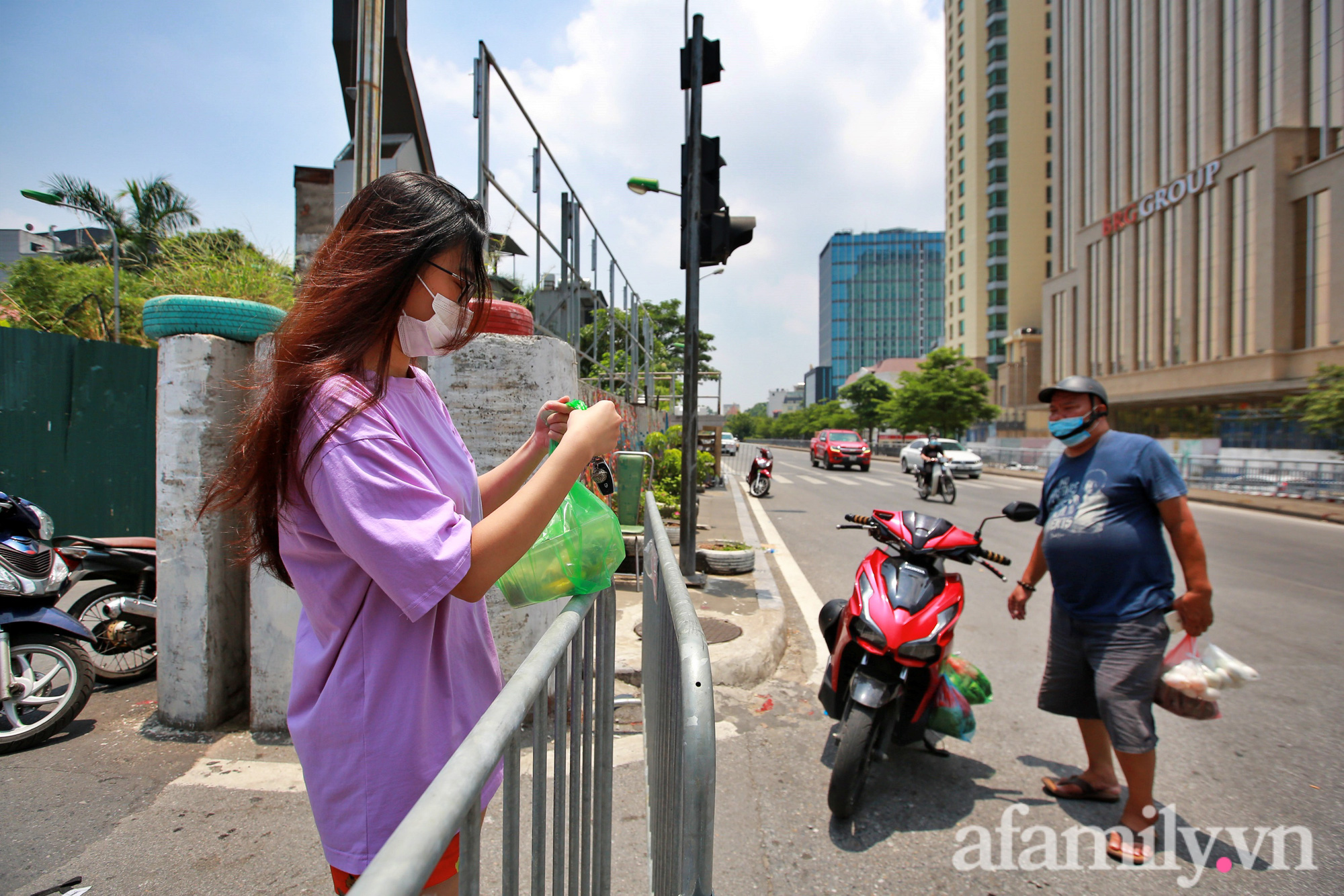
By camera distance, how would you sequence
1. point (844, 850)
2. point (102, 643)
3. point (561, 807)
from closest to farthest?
point (561, 807), point (844, 850), point (102, 643)

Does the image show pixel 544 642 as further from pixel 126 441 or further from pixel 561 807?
pixel 126 441

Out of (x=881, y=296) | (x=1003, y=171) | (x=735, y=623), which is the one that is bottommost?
(x=735, y=623)

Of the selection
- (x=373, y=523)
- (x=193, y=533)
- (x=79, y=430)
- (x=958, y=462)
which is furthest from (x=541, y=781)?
(x=958, y=462)

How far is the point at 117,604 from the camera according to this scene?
3934mm

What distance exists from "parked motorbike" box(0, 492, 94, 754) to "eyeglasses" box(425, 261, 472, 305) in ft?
11.3

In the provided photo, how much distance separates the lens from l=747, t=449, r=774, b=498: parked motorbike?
16984 mm

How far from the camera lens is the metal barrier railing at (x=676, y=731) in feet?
3.45

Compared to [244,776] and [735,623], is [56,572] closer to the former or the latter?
[244,776]

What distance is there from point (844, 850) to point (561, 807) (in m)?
1.78

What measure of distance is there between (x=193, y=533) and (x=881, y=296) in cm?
14614

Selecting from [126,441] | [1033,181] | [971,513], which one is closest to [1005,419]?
[1033,181]

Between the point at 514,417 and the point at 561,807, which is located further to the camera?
the point at 514,417

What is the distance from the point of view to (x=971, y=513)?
12867mm

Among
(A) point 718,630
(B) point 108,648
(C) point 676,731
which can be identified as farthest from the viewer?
(A) point 718,630
